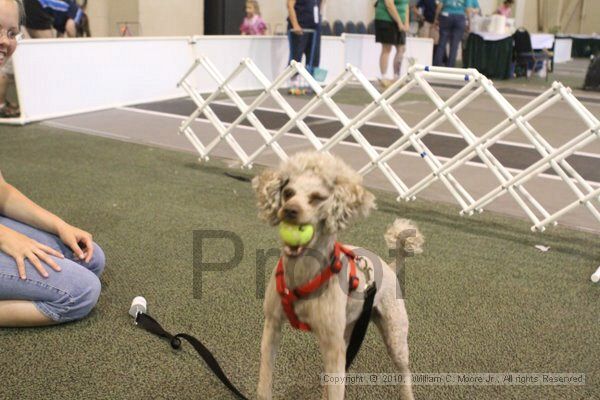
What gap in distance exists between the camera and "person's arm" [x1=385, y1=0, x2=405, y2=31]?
21.5 feet

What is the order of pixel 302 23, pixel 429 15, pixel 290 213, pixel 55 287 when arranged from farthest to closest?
pixel 429 15 → pixel 302 23 → pixel 55 287 → pixel 290 213

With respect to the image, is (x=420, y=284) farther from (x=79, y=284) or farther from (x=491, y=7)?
(x=491, y=7)

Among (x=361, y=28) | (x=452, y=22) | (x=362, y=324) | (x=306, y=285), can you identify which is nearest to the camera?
(x=306, y=285)

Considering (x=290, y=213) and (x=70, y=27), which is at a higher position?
(x=70, y=27)

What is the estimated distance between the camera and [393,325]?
4.43 ft

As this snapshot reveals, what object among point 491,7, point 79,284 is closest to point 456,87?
point 79,284

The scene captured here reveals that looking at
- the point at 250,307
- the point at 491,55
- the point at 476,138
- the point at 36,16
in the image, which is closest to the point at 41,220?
the point at 250,307

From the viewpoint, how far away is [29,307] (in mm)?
1736

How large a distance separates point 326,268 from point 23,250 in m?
0.99

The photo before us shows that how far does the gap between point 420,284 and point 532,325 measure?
0.42m

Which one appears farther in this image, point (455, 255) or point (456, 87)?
point (456, 87)

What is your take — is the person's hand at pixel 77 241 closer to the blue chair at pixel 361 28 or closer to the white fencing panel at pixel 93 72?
the white fencing panel at pixel 93 72

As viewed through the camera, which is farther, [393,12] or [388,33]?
[388,33]

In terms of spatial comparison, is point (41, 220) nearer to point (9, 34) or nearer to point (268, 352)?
point (9, 34)
